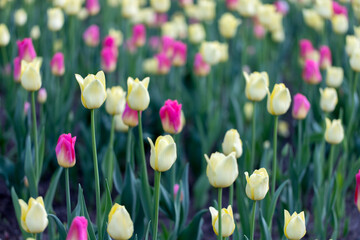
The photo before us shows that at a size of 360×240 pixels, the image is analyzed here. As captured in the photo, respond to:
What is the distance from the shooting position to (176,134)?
263 centimetres

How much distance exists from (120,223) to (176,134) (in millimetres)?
1144

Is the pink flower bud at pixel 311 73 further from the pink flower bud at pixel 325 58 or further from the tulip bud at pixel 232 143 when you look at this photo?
the tulip bud at pixel 232 143

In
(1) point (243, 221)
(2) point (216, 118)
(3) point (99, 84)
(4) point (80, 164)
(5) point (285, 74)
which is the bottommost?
(5) point (285, 74)

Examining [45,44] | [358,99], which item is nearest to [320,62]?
[358,99]

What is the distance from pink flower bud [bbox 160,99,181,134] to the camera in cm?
201

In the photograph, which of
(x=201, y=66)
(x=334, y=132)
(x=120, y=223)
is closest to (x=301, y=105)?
(x=334, y=132)

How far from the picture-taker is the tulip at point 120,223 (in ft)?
4.93

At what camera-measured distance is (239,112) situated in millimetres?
3141

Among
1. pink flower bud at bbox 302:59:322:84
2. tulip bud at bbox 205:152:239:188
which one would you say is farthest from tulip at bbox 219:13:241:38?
tulip bud at bbox 205:152:239:188

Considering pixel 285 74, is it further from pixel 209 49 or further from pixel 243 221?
pixel 243 221

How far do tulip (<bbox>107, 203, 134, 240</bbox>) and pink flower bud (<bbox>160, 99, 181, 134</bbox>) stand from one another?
574 mm

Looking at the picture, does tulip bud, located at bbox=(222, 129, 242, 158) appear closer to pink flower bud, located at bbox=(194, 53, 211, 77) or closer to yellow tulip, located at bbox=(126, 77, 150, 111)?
yellow tulip, located at bbox=(126, 77, 150, 111)

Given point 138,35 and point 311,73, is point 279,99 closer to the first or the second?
point 311,73

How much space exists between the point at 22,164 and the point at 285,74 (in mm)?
2797
